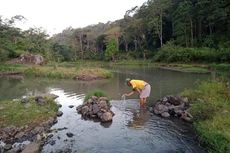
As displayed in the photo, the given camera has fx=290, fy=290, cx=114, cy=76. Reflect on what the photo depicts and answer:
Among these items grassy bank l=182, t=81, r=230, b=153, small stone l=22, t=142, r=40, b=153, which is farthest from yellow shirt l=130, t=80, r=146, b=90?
small stone l=22, t=142, r=40, b=153

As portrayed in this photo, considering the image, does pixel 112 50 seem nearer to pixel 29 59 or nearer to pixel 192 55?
pixel 29 59

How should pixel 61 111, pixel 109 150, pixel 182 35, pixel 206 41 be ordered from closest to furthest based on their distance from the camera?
pixel 109 150 → pixel 61 111 → pixel 206 41 → pixel 182 35

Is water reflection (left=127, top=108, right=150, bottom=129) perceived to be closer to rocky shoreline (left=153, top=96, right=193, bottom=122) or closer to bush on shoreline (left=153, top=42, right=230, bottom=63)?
rocky shoreline (left=153, top=96, right=193, bottom=122)

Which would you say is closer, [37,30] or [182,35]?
[182,35]

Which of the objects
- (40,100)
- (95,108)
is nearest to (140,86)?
(95,108)

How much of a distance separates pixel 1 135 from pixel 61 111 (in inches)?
195

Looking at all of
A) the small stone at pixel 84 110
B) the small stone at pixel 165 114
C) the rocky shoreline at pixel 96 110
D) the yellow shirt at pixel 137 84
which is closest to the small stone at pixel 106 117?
the rocky shoreline at pixel 96 110

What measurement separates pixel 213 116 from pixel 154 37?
56.4 metres

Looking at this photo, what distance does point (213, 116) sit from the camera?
12078 millimetres

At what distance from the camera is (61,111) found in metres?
16.8

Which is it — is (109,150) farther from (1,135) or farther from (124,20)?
(124,20)

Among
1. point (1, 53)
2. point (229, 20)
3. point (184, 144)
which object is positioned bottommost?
point (184, 144)

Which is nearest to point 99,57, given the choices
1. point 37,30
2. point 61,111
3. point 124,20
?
point 124,20

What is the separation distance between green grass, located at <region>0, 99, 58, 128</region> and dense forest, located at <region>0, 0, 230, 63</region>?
30.7 m
